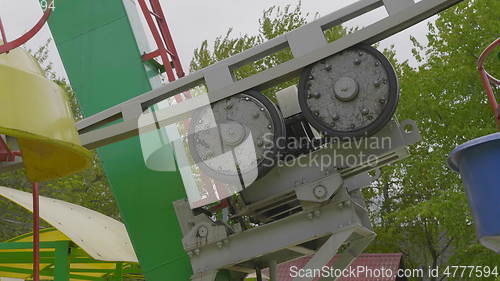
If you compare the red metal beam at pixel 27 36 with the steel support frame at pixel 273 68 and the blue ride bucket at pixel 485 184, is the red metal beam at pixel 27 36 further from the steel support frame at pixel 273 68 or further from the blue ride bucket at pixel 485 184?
the blue ride bucket at pixel 485 184

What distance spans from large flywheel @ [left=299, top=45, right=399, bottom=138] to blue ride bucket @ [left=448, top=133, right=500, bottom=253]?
58 cm

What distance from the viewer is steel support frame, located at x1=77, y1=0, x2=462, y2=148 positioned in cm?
467

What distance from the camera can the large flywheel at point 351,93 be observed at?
4613mm

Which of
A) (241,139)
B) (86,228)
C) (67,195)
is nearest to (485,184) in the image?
(241,139)

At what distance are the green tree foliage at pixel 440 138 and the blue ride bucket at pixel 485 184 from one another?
29.1ft

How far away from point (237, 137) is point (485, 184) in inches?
63.4

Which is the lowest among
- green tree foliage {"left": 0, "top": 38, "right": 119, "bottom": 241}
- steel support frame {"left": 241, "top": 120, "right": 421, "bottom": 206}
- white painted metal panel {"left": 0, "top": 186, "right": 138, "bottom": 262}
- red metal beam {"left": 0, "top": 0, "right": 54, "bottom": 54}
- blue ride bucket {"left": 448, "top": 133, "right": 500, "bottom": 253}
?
blue ride bucket {"left": 448, "top": 133, "right": 500, "bottom": 253}

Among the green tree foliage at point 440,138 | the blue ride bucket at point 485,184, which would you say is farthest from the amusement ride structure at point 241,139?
the green tree foliage at point 440,138

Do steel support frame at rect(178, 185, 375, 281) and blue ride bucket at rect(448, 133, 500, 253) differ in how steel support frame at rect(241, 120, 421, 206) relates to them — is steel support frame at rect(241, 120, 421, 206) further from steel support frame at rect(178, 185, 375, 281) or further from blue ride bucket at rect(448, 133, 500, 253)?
blue ride bucket at rect(448, 133, 500, 253)

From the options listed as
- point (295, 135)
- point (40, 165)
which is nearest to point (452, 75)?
point (295, 135)

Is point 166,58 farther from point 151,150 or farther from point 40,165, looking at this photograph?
point 40,165

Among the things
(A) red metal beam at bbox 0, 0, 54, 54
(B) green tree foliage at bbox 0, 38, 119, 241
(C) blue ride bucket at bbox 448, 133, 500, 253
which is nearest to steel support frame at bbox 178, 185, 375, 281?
(C) blue ride bucket at bbox 448, 133, 500, 253

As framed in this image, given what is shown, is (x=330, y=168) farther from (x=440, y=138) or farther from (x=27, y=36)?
(x=440, y=138)

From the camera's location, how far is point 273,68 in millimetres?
4898
